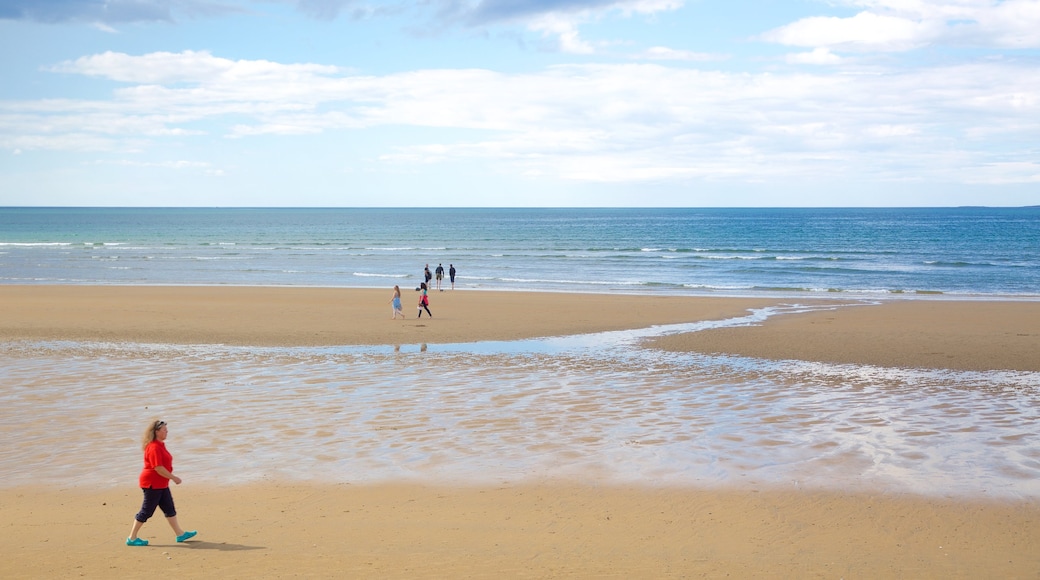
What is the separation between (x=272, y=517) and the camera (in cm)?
877

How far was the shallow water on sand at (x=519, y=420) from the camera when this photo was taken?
1056 cm

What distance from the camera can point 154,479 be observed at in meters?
7.77

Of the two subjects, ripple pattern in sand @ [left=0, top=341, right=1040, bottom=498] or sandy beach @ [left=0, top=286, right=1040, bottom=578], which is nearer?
sandy beach @ [left=0, top=286, right=1040, bottom=578]

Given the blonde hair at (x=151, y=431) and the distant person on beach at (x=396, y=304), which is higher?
the blonde hair at (x=151, y=431)

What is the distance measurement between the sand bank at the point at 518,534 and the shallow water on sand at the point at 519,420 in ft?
2.13

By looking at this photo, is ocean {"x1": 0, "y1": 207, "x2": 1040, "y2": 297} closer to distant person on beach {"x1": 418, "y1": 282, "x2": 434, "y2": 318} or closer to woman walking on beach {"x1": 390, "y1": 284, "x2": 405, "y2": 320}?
distant person on beach {"x1": 418, "y1": 282, "x2": 434, "y2": 318}

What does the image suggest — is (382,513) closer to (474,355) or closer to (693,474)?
(693,474)

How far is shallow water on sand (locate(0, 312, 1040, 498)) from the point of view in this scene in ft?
34.7

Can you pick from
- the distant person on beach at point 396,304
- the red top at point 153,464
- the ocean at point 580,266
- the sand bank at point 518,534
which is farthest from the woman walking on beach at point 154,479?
the ocean at point 580,266

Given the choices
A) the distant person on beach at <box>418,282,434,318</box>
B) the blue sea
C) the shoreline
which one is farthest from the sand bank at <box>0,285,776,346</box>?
the blue sea

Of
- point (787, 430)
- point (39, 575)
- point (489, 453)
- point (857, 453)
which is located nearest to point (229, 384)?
point (489, 453)

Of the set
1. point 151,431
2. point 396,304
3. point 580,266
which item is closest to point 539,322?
point 396,304

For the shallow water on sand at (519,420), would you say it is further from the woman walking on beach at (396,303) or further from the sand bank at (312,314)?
the woman walking on beach at (396,303)

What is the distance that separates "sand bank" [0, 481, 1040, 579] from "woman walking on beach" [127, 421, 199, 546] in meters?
0.25
